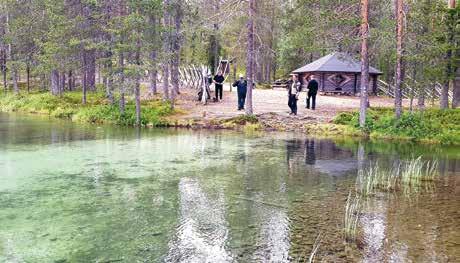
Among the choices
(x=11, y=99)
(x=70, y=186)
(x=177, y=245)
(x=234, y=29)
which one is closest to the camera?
(x=177, y=245)

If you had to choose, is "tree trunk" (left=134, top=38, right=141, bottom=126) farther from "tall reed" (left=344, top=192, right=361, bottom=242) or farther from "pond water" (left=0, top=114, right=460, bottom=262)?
"tall reed" (left=344, top=192, right=361, bottom=242)

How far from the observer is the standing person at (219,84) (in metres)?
27.9

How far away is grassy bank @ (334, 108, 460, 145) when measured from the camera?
63.6ft

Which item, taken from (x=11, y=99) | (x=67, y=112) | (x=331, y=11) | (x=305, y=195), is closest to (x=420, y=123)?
(x=331, y=11)

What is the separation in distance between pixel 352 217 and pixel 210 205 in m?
2.74

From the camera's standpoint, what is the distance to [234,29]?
141 feet

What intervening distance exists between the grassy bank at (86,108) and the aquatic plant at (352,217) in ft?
50.0

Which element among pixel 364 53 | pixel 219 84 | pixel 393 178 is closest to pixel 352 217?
pixel 393 178

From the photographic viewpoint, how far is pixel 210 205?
31.9 ft

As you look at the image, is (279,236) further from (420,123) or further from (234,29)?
(234,29)

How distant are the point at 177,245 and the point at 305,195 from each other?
4.05 metres

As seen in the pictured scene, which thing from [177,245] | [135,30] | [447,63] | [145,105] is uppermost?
[135,30]

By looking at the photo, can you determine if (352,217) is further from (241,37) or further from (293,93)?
(241,37)

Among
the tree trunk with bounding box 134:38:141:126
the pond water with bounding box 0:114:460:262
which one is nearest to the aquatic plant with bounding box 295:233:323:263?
the pond water with bounding box 0:114:460:262
